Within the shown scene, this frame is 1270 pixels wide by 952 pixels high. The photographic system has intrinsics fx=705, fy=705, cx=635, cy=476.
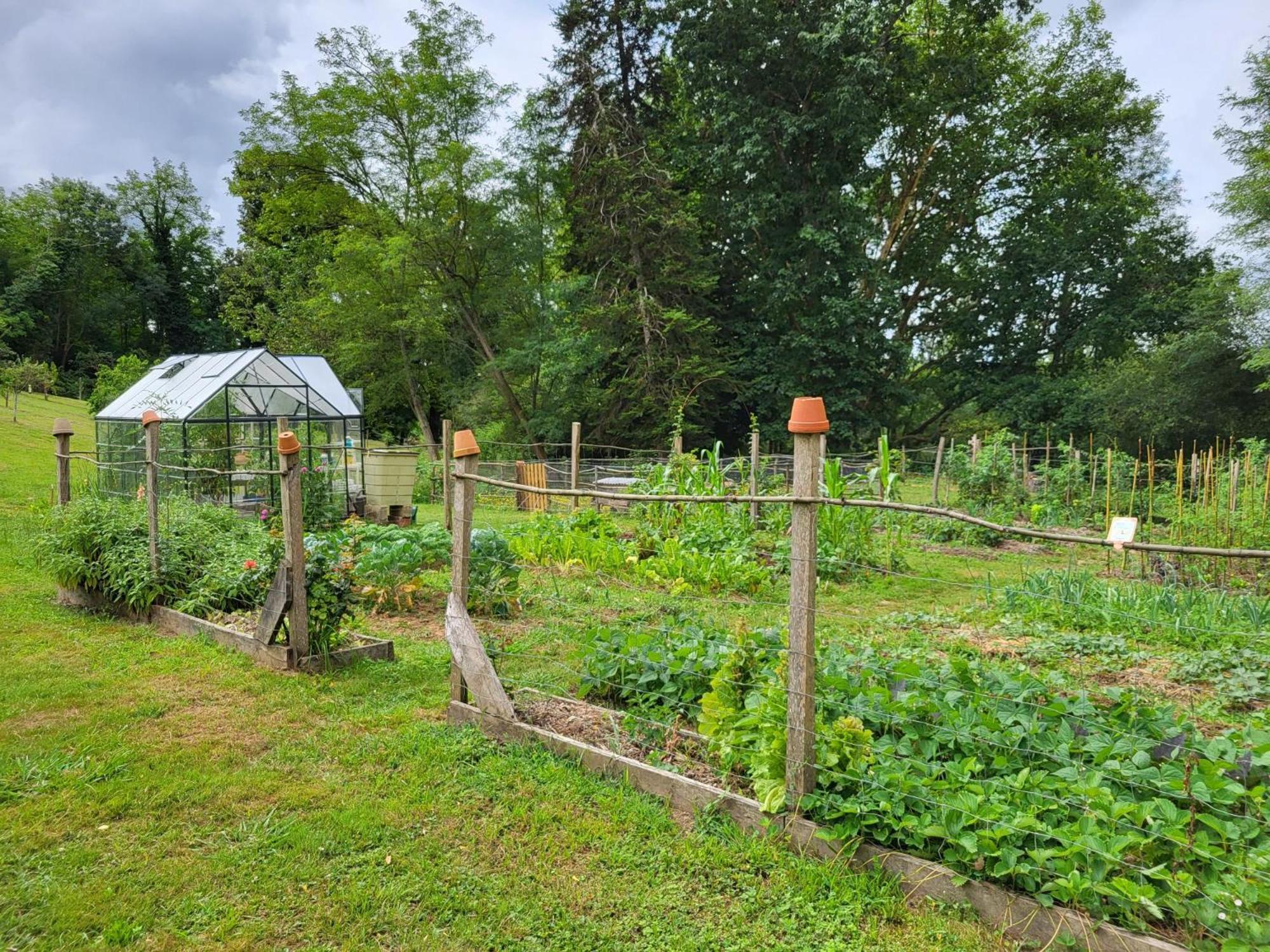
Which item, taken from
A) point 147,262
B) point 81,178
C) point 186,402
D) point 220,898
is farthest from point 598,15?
point 81,178

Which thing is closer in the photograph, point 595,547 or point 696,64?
point 595,547

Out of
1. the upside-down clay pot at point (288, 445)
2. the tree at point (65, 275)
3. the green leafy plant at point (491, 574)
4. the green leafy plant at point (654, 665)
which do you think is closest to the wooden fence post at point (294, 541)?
the upside-down clay pot at point (288, 445)

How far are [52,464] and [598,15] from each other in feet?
58.7

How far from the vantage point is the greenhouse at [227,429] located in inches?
376

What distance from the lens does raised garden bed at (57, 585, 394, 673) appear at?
4570 mm

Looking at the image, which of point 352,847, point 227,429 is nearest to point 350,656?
point 352,847

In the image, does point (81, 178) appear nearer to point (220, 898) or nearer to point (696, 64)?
point (696, 64)

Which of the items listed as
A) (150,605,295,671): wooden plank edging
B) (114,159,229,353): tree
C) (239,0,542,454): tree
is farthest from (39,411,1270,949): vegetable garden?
(114,159,229,353): tree

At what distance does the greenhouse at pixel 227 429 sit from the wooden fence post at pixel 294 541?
4168mm

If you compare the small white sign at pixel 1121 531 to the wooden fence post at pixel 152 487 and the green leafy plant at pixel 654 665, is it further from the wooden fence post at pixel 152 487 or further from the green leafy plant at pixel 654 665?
the wooden fence post at pixel 152 487

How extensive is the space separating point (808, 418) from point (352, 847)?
93.8 inches

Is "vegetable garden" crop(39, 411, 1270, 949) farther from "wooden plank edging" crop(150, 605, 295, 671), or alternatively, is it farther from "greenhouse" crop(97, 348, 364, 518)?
"greenhouse" crop(97, 348, 364, 518)

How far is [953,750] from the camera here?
257 centimetres

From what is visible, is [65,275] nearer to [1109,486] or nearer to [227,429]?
[227,429]
